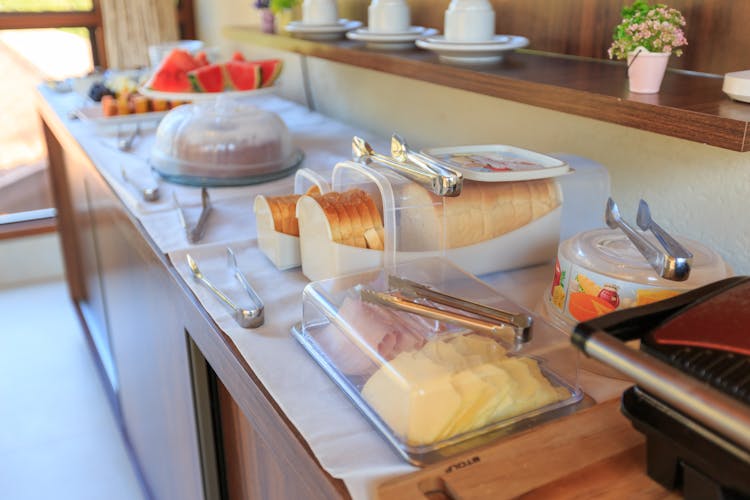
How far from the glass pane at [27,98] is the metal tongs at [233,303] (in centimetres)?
215

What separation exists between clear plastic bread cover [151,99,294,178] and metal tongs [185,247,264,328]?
38cm

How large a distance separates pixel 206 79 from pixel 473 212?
0.85 meters

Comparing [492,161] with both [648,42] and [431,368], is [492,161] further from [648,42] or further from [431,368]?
[431,368]

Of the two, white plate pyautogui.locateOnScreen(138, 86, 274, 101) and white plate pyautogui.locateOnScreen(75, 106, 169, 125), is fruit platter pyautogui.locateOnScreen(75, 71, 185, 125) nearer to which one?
white plate pyautogui.locateOnScreen(75, 106, 169, 125)

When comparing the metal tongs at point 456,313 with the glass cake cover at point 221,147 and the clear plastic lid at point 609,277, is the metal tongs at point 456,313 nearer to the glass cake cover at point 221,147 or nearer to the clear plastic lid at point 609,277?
the clear plastic lid at point 609,277

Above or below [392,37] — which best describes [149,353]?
below

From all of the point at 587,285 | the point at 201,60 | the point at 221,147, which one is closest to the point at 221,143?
the point at 221,147

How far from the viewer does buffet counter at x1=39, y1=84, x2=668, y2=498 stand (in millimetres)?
557

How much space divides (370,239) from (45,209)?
2482mm

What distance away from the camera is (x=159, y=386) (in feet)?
3.97

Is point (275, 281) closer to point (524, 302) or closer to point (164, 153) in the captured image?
point (524, 302)

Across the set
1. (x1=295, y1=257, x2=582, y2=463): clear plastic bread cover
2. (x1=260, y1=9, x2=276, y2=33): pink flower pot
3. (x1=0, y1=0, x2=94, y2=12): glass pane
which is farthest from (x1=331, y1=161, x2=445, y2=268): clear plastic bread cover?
(x1=0, y1=0, x2=94, y2=12): glass pane

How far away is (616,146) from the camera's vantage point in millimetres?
973

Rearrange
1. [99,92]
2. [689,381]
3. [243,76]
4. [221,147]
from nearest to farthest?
[689,381]
[221,147]
[243,76]
[99,92]
